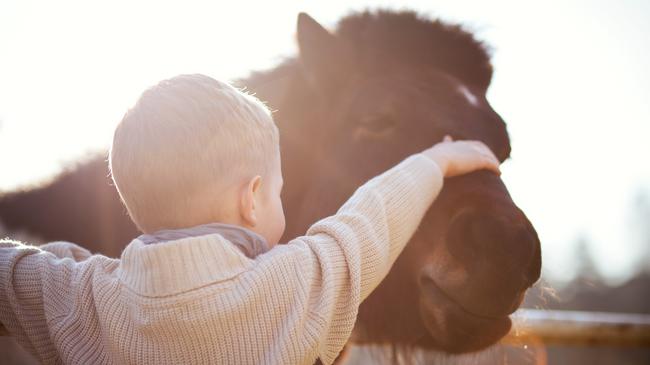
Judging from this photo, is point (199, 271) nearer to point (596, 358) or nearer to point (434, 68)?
point (434, 68)

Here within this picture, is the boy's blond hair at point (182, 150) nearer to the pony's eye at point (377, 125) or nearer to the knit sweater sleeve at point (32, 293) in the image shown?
the knit sweater sleeve at point (32, 293)

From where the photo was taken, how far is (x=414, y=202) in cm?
159

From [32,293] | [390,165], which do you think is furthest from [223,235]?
[390,165]

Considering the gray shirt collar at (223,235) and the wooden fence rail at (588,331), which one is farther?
the wooden fence rail at (588,331)

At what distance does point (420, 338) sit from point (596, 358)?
4591mm

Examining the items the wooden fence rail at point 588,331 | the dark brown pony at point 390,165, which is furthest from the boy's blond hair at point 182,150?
the wooden fence rail at point 588,331

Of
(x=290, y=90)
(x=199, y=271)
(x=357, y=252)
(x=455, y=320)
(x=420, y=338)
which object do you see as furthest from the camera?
(x=290, y=90)

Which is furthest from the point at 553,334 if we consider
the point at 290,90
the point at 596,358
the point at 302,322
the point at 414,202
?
the point at 302,322

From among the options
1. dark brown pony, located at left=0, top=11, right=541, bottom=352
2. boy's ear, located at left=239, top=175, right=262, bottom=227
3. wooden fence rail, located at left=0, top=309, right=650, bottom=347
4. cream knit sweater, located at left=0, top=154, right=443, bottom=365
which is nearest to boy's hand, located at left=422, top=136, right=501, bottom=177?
dark brown pony, located at left=0, top=11, right=541, bottom=352

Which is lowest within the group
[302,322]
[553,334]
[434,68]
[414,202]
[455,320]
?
[553,334]

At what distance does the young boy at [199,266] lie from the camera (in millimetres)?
1224

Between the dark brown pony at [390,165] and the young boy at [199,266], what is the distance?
423mm

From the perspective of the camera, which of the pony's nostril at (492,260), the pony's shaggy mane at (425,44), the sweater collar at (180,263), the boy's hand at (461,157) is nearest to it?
the sweater collar at (180,263)

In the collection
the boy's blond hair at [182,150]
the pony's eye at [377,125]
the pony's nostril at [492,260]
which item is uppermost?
the boy's blond hair at [182,150]
